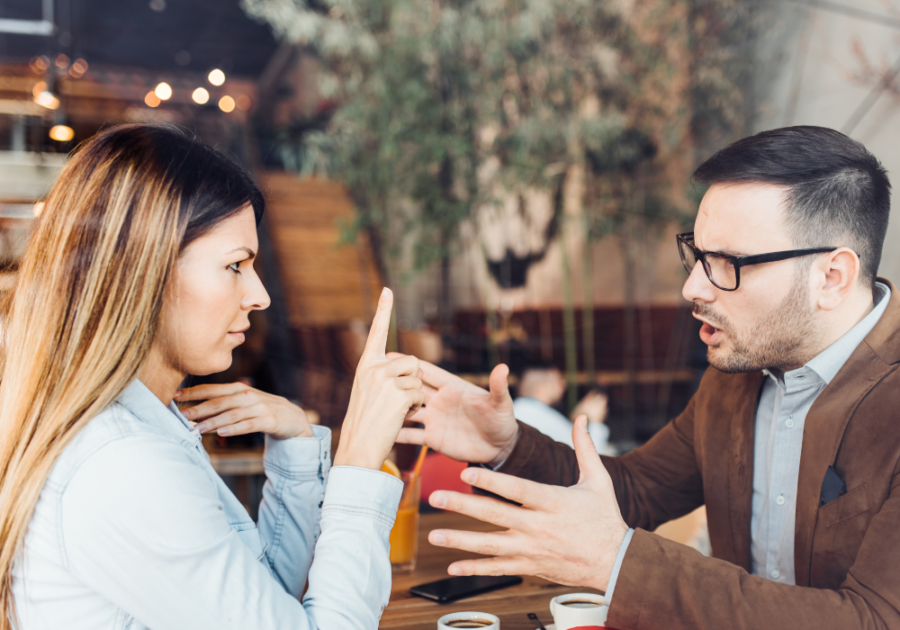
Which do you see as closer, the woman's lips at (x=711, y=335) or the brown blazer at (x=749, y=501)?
the brown blazer at (x=749, y=501)

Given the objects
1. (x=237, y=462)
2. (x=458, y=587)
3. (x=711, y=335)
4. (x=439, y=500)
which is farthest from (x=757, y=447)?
(x=237, y=462)

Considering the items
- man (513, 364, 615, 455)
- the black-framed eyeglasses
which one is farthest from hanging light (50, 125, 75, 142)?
the black-framed eyeglasses

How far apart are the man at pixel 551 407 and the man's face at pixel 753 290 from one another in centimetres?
72

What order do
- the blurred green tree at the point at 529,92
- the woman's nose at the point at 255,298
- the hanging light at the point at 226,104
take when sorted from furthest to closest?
the hanging light at the point at 226,104 → the blurred green tree at the point at 529,92 → the woman's nose at the point at 255,298

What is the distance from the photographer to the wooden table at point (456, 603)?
1.11m

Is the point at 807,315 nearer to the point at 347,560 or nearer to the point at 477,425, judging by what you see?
the point at 477,425

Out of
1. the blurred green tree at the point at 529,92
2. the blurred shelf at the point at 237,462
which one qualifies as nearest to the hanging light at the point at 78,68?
the blurred green tree at the point at 529,92

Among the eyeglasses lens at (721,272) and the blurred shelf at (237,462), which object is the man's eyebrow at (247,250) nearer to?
the eyeglasses lens at (721,272)

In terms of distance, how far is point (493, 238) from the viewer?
486cm

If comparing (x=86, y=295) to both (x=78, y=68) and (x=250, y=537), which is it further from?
(x=78, y=68)

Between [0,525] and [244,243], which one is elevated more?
[244,243]

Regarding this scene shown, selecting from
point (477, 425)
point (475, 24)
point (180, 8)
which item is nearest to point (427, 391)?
point (477, 425)

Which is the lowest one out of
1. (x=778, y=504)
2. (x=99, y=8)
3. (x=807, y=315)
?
(x=778, y=504)

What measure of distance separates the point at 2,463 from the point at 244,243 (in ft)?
1.28
